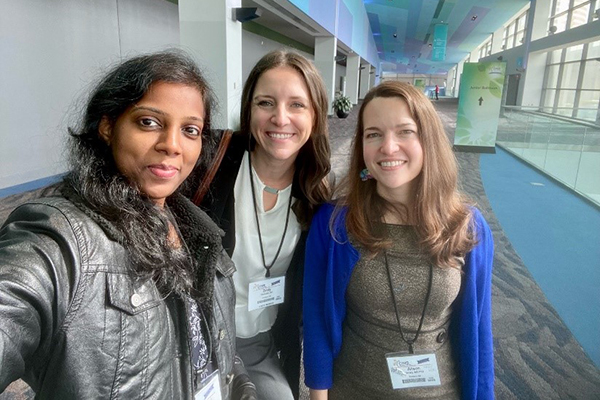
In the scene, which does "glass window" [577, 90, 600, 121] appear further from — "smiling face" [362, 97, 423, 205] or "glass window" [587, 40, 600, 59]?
"smiling face" [362, 97, 423, 205]

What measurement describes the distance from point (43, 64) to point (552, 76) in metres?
18.1

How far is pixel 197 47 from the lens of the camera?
18.3 feet

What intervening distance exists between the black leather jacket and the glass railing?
150 inches

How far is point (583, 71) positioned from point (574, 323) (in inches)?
577

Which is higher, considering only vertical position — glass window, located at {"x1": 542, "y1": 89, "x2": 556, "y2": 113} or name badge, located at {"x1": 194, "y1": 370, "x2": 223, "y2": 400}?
glass window, located at {"x1": 542, "y1": 89, "x2": 556, "y2": 113}

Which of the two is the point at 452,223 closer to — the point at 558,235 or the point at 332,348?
the point at 332,348

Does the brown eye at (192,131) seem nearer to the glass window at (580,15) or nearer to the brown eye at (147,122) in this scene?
the brown eye at (147,122)

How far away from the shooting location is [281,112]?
150 cm

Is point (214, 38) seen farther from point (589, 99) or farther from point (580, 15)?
point (580, 15)

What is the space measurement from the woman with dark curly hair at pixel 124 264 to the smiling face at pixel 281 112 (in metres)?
0.38

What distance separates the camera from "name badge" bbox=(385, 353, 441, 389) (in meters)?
1.33

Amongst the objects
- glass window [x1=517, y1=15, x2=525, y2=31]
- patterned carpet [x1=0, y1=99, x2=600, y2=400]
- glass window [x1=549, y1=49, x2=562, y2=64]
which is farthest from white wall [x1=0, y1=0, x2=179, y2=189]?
glass window [x1=517, y1=15, x2=525, y2=31]

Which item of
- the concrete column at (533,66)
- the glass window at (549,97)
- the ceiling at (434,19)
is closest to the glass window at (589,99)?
the glass window at (549,97)

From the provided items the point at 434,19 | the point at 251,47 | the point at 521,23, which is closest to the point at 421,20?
the point at 434,19
